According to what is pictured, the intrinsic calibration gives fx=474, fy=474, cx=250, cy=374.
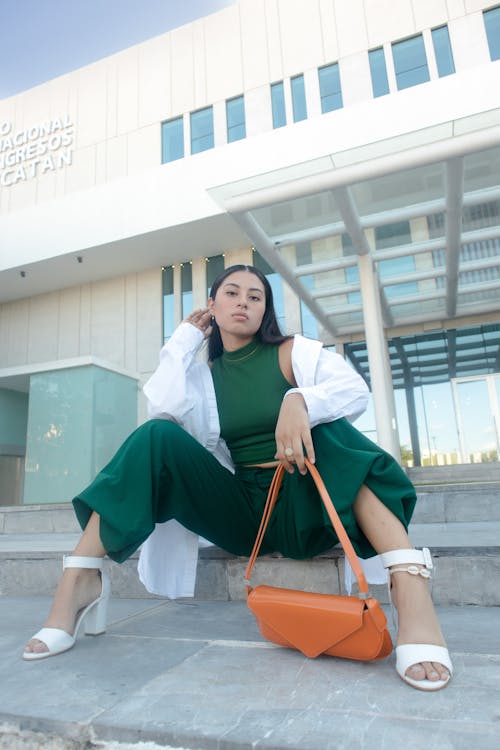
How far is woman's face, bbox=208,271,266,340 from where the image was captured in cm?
193

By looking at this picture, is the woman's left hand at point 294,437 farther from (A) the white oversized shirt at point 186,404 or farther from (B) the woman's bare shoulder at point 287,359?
(B) the woman's bare shoulder at point 287,359

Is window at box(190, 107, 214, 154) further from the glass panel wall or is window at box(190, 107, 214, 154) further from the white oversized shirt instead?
the white oversized shirt

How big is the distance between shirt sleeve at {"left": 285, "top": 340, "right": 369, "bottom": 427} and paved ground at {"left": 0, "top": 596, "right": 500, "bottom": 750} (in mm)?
683

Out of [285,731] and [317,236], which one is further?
[317,236]

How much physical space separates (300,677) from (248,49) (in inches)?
585

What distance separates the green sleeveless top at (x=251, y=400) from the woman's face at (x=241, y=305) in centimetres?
8

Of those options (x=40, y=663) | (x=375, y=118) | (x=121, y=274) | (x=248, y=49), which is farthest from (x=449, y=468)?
(x=248, y=49)

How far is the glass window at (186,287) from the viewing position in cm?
Result: 1272

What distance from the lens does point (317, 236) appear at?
671cm

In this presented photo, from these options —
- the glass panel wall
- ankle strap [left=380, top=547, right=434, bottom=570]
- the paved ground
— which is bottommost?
the paved ground

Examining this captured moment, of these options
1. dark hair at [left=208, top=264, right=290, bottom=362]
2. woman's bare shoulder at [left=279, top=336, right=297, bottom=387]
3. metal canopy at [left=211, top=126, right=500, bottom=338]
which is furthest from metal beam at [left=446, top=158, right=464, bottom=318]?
woman's bare shoulder at [left=279, top=336, right=297, bottom=387]

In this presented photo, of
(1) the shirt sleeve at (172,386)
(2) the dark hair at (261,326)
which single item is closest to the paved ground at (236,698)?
(1) the shirt sleeve at (172,386)

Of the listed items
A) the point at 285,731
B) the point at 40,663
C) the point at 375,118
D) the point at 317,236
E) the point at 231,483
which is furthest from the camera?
the point at 375,118

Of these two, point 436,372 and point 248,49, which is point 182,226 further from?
point 436,372
